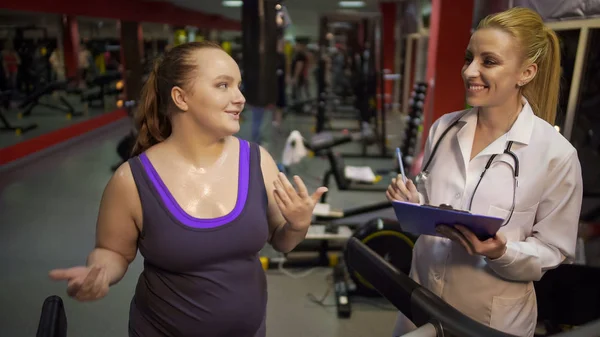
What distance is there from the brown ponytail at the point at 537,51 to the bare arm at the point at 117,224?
1.05 metres

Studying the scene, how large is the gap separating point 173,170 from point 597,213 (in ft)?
8.88

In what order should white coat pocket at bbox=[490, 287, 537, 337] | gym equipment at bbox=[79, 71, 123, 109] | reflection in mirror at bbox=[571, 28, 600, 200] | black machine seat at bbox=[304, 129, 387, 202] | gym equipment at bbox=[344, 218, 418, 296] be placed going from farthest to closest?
gym equipment at bbox=[79, 71, 123, 109]
black machine seat at bbox=[304, 129, 387, 202]
gym equipment at bbox=[344, 218, 418, 296]
reflection in mirror at bbox=[571, 28, 600, 200]
white coat pocket at bbox=[490, 287, 537, 337]

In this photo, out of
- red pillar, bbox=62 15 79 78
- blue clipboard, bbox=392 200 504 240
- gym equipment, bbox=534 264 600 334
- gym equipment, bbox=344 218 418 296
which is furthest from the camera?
red pillar, bbox=62 15 79 78

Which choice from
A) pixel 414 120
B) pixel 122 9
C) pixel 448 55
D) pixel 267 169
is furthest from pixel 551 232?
pixel 122 9

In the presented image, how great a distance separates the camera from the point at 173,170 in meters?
1.19

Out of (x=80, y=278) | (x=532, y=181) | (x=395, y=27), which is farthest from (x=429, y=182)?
(x=395, y=27)

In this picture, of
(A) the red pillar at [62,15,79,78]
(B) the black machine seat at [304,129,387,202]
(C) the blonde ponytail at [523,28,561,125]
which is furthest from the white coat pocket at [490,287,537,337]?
(A) the red pillar at [62,15,79,78]

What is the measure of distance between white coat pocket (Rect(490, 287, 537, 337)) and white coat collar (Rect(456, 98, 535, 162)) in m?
0.41

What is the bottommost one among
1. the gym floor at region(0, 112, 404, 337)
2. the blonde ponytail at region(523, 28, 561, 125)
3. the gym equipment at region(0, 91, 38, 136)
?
the gym floor at region(0, 112, 404, 337)

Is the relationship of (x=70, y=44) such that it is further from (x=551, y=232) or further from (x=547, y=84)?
(x=551, y=232)

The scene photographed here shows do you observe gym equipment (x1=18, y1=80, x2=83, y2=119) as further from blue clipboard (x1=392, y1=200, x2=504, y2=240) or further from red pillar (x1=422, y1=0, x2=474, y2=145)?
blue clipboard (x1=392, y1=200, x2=504, y2=240)

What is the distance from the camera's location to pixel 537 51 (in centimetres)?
116

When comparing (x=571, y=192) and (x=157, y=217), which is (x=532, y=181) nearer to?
(x=571, y=192)

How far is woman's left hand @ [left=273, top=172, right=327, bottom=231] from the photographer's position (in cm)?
118
